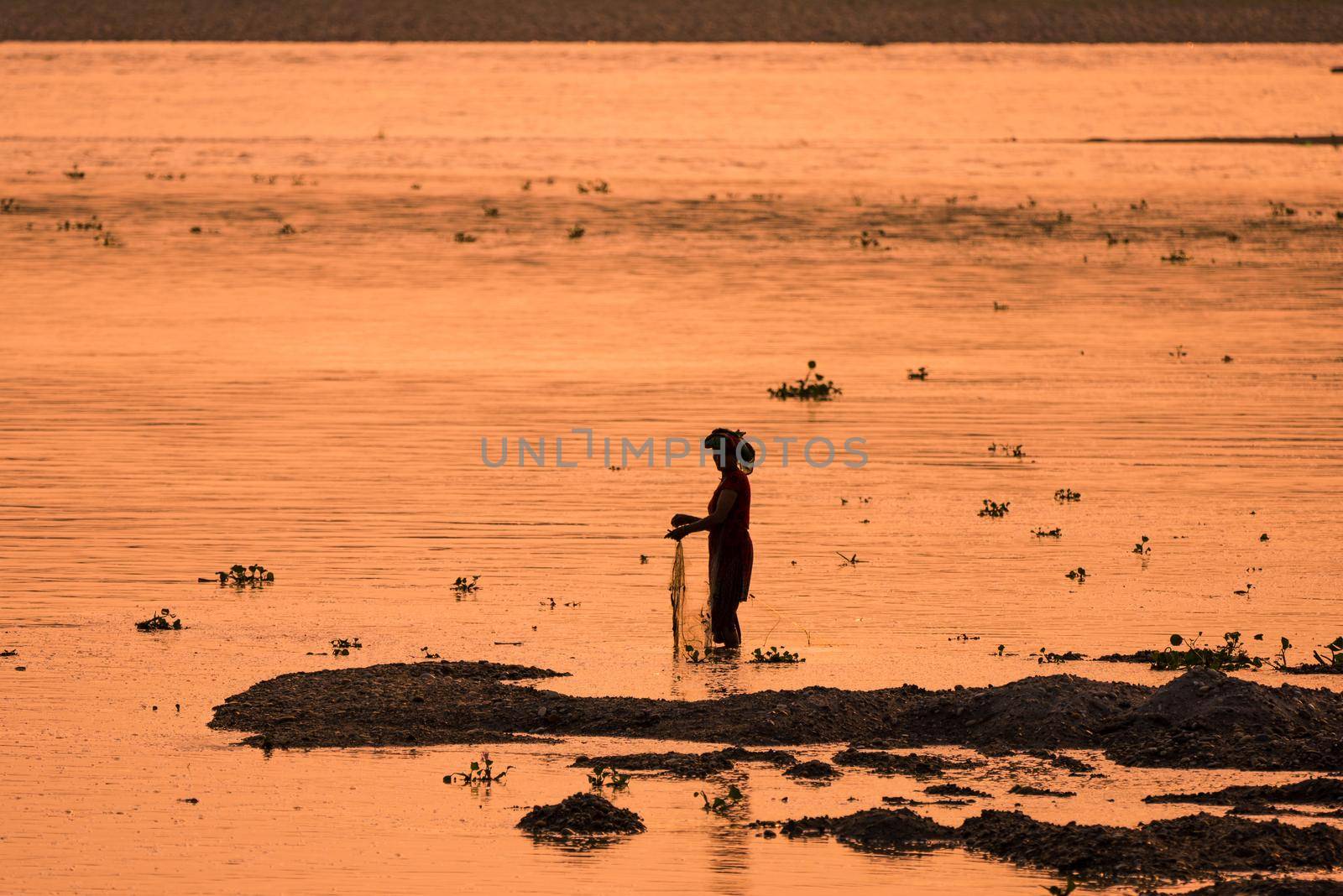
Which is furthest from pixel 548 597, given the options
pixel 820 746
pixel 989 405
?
pixel 989 405

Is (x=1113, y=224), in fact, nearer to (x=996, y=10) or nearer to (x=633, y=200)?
(x=633, y=200)

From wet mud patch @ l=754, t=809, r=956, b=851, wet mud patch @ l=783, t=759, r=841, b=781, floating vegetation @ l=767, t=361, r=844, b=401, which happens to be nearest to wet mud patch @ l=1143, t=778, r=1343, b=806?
wet mud patch @ l=754, t=809, r=956, b=851

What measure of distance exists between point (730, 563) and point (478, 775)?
3591mm

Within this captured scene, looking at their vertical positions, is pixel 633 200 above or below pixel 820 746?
above

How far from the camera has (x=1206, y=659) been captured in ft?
46.8

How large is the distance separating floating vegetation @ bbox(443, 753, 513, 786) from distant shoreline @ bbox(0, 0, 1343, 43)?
126 metres

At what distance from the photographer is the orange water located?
11805 mm

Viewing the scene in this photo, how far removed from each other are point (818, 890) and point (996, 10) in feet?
439

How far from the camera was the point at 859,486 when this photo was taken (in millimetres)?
21234

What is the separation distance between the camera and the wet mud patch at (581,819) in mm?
11305

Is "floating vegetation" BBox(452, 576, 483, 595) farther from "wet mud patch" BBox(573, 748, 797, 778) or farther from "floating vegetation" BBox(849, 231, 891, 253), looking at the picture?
"floating vegetation" BBox(849, 231, 891, 253)

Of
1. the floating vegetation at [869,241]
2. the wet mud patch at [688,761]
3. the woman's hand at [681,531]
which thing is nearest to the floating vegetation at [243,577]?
the woman's hand at [681,531]

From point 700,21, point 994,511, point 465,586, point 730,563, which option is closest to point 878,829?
point 730,563

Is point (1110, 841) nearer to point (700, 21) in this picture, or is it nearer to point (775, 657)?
point (775, 657)
